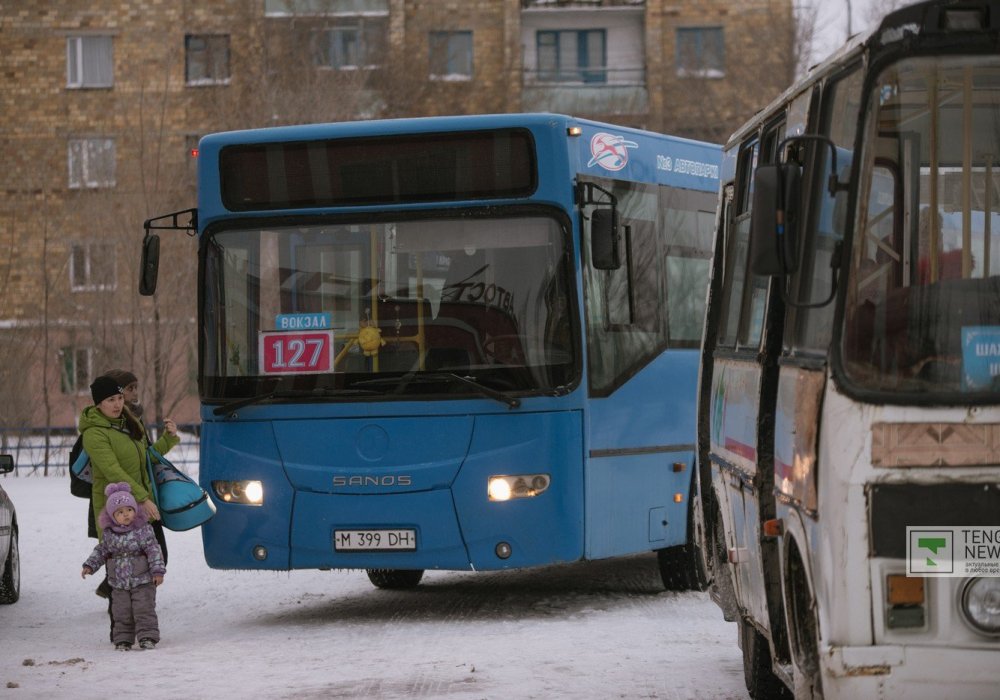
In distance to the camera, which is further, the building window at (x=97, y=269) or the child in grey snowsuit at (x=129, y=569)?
the building window at (x=97, y=269)

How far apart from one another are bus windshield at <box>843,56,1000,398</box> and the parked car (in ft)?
28.1

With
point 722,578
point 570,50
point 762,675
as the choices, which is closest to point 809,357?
point 762,675

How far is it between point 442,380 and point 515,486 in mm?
836

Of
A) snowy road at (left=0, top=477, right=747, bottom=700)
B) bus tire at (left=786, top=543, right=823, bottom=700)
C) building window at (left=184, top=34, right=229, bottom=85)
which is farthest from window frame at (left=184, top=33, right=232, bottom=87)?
bus tire at (left=786, top=543, right=823, bottom=700)

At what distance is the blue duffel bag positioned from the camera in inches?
479

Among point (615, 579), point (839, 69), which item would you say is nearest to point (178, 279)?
point (615, 579)

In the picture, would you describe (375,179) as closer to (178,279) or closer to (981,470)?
(981,470)

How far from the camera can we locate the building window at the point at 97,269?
3419 centimetres

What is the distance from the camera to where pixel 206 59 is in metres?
49.0

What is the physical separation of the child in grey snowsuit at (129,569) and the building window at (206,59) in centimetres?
3650

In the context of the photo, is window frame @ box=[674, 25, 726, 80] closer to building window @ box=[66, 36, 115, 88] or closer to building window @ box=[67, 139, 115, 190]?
building window @ box=[66, 36, 115, 88]

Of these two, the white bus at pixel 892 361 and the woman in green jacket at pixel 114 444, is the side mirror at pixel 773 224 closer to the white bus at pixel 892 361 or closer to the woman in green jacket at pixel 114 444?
the white bus at pixel 892 361

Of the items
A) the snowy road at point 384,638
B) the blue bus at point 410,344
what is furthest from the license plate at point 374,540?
the snowy road at point 384,638

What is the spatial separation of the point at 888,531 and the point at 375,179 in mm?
6948
